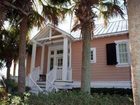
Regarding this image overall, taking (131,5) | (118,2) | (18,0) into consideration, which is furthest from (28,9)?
(131,5)

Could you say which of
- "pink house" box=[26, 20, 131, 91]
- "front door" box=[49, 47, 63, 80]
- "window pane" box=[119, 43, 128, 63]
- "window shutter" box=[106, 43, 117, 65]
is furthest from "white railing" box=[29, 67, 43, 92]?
"window pane" box=[119, 43, 128, 63]

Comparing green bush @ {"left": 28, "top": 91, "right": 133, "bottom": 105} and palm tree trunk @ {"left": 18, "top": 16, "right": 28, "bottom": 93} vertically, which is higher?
palm tree trunk @ {"left": 18, "top": 16, "right": 28, "bottom": 93}

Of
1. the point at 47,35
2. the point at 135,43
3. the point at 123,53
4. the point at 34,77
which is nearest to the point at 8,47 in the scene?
the point at 34,77

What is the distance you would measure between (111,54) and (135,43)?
38.2 ft

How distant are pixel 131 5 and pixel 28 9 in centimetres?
662

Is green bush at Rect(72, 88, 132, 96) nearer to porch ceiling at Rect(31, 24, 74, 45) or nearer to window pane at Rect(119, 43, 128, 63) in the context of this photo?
window pane at Rect(119, 43, 128, 63)

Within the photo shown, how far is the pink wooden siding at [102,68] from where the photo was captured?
55.8 ft

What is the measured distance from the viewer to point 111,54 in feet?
57.0

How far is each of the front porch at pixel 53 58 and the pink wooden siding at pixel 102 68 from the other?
697 millimetres

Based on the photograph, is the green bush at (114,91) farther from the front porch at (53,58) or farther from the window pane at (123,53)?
the front porch at (53,58)

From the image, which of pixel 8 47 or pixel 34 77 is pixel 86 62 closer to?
pixel 34 77

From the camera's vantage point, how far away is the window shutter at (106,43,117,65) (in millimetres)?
17177

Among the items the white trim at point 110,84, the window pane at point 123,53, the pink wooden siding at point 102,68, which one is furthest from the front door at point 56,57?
the window pane at point 123,53

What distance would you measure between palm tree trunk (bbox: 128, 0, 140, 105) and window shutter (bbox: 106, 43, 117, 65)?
1119cm
